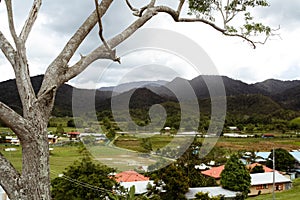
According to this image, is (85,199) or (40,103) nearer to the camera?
(40,103)

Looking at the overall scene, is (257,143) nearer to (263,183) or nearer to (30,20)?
(263,183)

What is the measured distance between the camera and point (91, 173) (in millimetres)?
10953

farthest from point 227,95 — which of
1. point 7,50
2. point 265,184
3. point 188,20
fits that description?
point 7,50

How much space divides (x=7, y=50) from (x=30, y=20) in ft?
0.93

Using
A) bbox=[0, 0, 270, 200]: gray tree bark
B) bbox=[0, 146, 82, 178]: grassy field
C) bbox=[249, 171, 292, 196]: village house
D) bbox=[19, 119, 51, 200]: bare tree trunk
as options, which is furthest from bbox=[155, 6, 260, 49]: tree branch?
bbox=[0, 146, 82, 178]: grassy field

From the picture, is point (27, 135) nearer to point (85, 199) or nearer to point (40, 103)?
point (40, 103)

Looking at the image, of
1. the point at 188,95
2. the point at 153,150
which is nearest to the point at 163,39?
the point at 188,95

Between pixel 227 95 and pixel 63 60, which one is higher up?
pixel 227 95

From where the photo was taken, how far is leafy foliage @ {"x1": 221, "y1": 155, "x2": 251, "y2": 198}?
16011mm

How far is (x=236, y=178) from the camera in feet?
53.0

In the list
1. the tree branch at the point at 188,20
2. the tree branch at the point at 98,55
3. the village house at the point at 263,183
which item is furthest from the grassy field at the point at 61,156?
the tree branch at the point at 98,55

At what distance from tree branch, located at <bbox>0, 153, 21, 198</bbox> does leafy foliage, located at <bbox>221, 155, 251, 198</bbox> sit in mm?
14930

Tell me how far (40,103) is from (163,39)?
8.40 ft

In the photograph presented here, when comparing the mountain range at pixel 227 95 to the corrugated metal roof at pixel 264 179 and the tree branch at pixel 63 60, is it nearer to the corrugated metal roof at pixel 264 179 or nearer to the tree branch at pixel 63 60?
the tree branch at pixel 63 60
